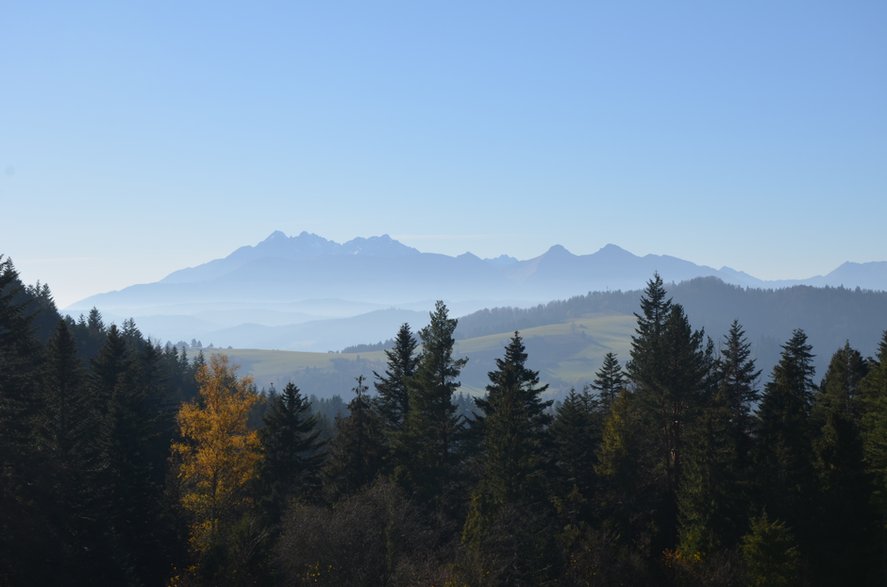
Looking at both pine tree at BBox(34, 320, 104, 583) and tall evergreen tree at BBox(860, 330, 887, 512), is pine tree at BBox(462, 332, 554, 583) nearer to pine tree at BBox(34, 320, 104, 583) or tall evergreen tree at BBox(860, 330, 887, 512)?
pine tree at BBox(34, 320, 104, 583)

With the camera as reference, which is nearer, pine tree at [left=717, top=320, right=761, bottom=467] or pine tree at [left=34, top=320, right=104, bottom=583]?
pine tree at [left=34, top=320, right=104, bottom=583]

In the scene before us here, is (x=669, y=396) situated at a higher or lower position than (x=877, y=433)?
higher

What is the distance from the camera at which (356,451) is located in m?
44.6

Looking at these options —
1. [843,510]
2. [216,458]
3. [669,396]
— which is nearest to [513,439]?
[669,396]

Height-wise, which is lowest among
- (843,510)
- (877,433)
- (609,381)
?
(843,510)

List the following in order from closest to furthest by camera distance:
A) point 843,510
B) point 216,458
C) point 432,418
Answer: point 843,510, point 216,458, point 432,418

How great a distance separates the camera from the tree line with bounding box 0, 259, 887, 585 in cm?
3097

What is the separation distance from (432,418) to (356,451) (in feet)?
16.9

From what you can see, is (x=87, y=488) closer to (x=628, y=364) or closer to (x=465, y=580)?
(x=465, y=580)

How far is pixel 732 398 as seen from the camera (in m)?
48.3

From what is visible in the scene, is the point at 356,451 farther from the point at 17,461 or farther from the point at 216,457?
the point at 17,461

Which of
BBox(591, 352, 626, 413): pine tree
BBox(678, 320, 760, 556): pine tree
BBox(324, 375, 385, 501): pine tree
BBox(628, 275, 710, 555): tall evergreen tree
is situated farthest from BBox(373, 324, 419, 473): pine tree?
BBox(591, 352, 626, 413): pine tree

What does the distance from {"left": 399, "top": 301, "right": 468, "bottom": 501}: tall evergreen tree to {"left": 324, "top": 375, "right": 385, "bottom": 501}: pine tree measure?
254 cm

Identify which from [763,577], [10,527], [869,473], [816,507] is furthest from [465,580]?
[869,473]
